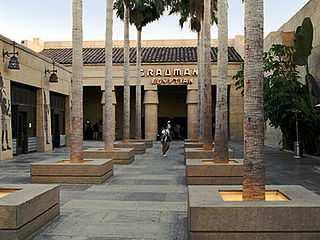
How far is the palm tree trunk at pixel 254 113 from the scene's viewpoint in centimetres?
573

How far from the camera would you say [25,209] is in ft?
17.5

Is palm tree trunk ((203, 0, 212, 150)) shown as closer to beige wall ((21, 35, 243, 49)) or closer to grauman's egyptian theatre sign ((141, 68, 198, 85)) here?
grauman's egyptian theatre sign ((141, 68, 198, 85))

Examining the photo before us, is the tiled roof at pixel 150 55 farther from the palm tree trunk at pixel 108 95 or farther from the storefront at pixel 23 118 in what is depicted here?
the palm tree trunk at pixel 108 95

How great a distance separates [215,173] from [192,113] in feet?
75.1

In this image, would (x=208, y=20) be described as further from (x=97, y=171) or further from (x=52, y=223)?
(x=52, y=223)

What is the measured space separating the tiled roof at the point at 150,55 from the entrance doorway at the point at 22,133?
14.6m

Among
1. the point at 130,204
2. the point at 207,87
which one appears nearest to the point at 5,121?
the point at 207,87

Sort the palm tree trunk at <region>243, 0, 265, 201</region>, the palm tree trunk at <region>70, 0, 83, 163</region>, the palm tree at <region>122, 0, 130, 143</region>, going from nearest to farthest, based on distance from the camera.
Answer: the palm tree trunk at <region>243, 0, 265, 201</region> < the palm tree trunk at <region>70, 0, 83, 163</region> < the palm tree at <region>122, 0, 130, 143</region>

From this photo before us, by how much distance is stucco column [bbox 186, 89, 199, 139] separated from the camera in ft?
105

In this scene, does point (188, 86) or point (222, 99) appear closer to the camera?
point (222, 99)

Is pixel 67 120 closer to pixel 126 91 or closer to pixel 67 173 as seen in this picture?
pixel 126 91

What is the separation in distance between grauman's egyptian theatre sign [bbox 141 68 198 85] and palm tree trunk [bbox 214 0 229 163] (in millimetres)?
21345

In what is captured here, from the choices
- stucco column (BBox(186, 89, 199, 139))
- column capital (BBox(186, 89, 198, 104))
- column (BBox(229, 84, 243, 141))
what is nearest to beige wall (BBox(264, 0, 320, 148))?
column (BBox(229, 84, 243, 141))

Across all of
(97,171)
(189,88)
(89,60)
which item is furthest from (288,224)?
(89,60)
